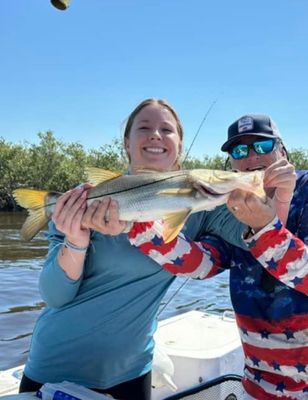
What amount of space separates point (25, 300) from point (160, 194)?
11.9m

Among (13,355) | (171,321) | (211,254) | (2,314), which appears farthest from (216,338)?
(2,314)

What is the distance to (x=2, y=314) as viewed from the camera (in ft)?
40.0

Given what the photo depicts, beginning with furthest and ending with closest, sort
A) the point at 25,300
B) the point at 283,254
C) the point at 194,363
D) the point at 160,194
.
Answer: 1. the point at 25,300
2. the point at 194,363
3. the point at 160,194
4. the point at 283,254

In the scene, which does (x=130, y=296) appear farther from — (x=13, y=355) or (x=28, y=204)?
(x=13, y=355)

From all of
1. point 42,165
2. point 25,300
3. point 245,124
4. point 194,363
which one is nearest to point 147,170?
point 245,124

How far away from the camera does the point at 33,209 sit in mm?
2699

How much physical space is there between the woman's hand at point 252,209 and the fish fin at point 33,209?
99cm

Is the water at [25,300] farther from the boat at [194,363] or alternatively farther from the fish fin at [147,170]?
the fish fin at [147,170]

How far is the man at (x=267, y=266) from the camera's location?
2264mm

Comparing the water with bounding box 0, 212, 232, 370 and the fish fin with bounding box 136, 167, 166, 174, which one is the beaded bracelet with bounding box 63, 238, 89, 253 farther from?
the water with bounding box 0, 212, 232, 370

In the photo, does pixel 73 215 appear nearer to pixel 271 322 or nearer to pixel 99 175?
pixel 99 175

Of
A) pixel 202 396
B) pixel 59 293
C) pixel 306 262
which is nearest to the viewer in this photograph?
pixel 306 262

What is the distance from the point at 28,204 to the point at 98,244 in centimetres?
43

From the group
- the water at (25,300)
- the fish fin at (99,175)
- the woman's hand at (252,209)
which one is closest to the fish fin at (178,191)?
the woman's hand at (252,209)
